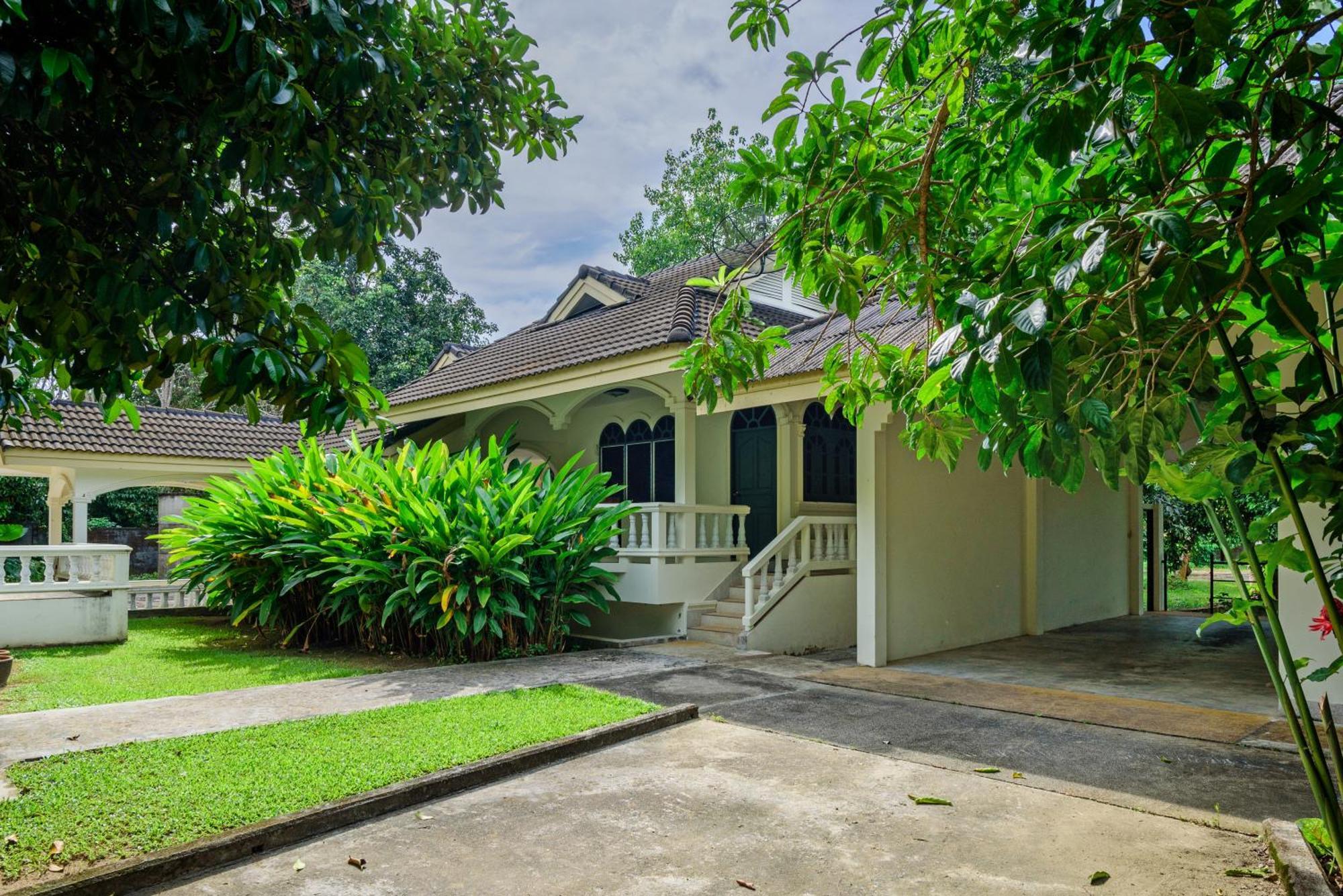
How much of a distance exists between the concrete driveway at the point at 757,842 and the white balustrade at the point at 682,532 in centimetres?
589

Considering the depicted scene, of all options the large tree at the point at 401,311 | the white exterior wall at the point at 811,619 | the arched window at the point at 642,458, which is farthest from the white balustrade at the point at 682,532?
the large tree at the point at 401,311

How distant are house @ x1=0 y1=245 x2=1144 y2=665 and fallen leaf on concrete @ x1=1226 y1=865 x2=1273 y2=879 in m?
5.12

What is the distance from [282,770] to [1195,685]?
7.56 m

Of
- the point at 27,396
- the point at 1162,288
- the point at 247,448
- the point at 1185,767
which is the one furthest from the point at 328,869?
the point at 247,448

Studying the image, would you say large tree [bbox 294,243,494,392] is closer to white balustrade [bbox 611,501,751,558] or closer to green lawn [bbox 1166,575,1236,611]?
white balustrade [bbox 611,501,751,558]

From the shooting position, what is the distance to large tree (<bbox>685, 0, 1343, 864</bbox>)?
205cm

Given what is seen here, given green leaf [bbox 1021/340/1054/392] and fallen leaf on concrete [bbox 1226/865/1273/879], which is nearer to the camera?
green leaf [bbox 1021/340/1054/392]

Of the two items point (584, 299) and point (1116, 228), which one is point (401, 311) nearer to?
point (584, 299)

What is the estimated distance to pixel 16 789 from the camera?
4.57 m

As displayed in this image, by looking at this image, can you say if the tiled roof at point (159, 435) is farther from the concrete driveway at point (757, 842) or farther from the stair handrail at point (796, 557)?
the concrete driveway at point (757, 842)

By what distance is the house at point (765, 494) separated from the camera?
31.8ft

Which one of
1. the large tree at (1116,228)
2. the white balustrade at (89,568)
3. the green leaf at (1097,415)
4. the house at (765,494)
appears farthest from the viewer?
the white balustrade at (89,568)

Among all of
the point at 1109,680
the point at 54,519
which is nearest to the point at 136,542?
the point at 54,519

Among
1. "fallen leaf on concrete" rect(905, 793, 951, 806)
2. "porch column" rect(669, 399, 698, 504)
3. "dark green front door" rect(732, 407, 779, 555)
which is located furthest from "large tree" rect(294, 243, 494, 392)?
"fallen leaf on concrete" rect(905, 793, 951, 806)
